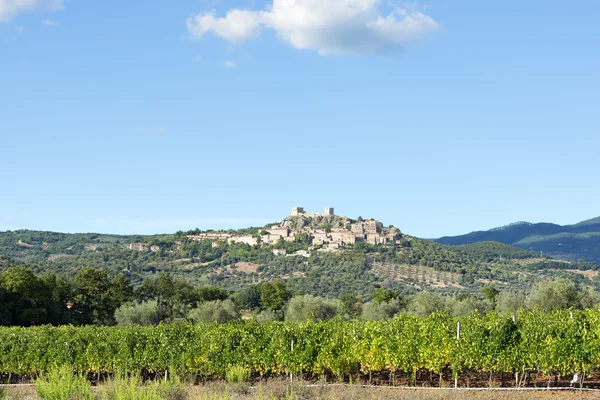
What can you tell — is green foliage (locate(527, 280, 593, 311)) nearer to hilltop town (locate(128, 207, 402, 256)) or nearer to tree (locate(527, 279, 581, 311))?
tree (locate(527, 279, 581, 311))

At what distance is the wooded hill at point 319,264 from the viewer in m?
98.9

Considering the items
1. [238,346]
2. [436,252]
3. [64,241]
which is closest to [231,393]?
[238,346]

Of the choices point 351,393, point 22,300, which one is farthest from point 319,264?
point 351,393

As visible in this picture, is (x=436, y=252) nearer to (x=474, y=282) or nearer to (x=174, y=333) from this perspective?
(x=474, y=282)

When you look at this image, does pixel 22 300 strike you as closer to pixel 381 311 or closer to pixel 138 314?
pixel 138 314

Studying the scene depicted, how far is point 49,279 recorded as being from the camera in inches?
1759

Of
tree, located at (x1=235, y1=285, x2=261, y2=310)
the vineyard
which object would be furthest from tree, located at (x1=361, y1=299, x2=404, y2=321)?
the vineyard

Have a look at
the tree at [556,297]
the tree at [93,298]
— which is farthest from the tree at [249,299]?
the tree at [556,297]

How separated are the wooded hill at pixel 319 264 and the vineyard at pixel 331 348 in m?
64.7

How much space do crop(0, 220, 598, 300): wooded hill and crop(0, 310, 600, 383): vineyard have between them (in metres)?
64.7

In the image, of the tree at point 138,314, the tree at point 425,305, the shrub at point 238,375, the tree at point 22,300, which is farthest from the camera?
the tree at point 138,314

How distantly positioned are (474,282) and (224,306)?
217ft

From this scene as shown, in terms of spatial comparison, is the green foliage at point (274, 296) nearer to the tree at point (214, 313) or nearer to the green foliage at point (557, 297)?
the tree at point (214, 313)

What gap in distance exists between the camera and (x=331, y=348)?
16.3m
